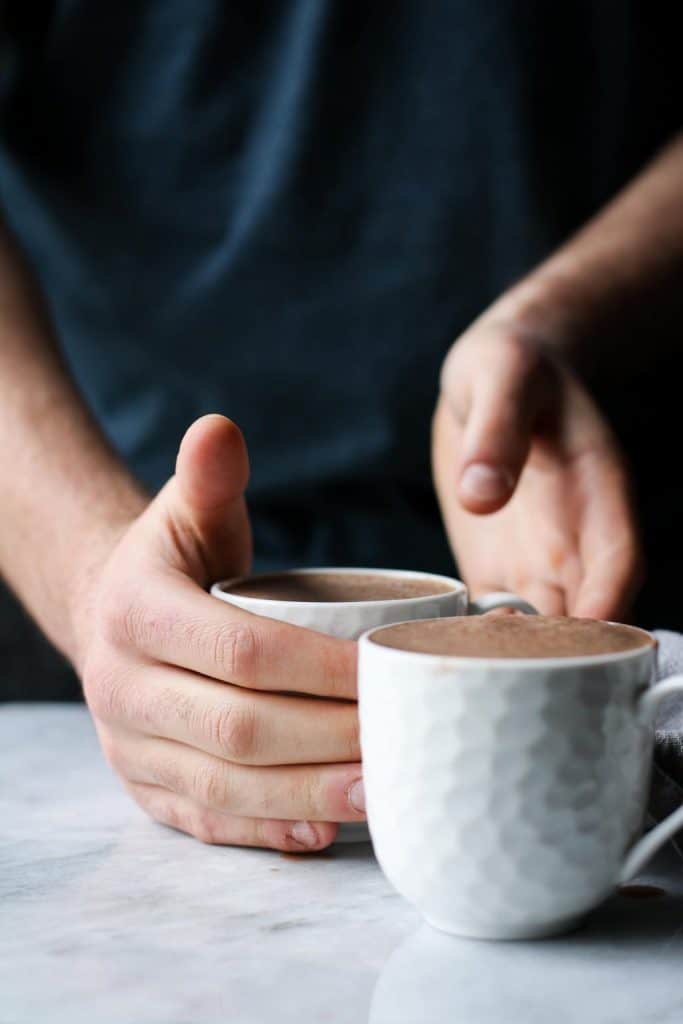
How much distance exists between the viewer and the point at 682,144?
4.71 ft

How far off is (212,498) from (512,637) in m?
0.27

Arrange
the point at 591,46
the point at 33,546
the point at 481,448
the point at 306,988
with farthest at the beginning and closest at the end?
the point at 591,46, the point at 33,546, the point at 481,448, the point at 306,988

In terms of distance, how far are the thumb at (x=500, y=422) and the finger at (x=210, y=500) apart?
0.21m

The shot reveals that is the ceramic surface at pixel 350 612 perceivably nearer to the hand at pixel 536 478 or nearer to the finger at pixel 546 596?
the hand at pixel 536 478

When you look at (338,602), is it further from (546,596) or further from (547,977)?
(546,596)

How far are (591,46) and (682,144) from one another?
6.5 inches

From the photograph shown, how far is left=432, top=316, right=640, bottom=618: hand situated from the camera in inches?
39.6

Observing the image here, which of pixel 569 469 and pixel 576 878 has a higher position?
pixel 569 469

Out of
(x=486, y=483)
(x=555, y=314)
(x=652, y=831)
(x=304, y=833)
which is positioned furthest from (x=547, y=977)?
(x=555, y=314)

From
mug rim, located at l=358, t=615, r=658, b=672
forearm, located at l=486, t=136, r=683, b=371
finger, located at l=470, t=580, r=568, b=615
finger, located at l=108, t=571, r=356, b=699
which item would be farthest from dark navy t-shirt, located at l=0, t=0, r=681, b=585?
mug rim, located at l=358, t=615, r=658, b=672

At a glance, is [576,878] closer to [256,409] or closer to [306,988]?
[306,988]

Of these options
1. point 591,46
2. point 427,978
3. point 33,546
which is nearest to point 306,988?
point 427,978

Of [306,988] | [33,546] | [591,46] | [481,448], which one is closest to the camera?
[306,988]

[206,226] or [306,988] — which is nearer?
[306,988]
